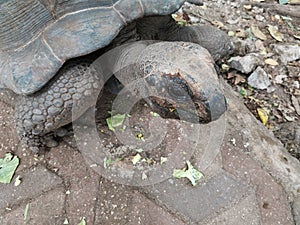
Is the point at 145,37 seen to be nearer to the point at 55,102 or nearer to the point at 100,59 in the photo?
the point at 100,59

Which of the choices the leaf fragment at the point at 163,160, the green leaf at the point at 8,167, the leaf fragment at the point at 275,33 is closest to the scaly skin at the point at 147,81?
the green leaf at the point at 8,167

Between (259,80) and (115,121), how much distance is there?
54.7 inches

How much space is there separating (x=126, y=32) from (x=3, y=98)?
1.15 metres

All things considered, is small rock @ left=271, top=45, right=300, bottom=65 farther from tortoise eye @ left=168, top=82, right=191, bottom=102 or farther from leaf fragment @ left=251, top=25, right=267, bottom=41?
tortoise eye @ left=168, top=82, right=191, bottom=102

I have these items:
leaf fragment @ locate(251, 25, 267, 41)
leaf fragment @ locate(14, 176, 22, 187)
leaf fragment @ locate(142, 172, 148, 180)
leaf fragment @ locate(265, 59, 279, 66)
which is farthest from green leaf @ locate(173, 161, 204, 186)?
leaf fragment @ locate(251, 25, 267, 41)

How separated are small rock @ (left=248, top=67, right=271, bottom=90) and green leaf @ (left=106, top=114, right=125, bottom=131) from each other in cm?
127

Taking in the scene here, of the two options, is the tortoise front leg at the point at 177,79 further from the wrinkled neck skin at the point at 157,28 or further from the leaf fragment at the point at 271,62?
the leaf fragment at the point at 271,62

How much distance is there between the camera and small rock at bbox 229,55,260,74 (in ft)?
11.6

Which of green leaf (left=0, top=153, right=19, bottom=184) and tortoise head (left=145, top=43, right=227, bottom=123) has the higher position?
tortoise head (left=145, top=43, right=227, bottom=123)

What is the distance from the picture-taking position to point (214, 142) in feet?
8.98

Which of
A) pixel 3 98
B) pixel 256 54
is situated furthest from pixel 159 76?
pixel 256 54

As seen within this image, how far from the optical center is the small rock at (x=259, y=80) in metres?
3.48

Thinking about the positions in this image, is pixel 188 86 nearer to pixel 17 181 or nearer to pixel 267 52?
pixel 17 181

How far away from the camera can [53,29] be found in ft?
7.60
